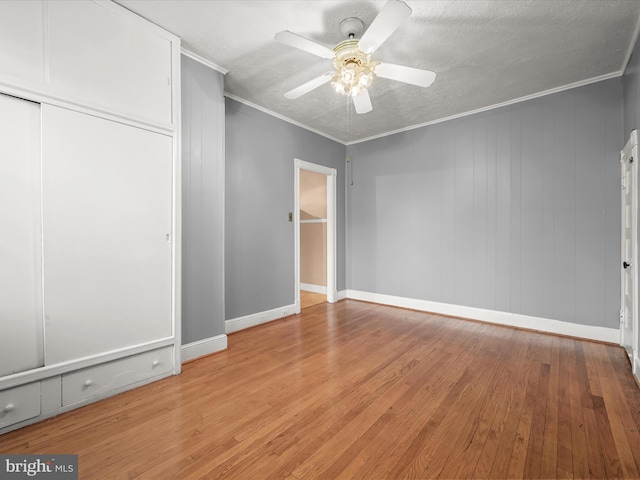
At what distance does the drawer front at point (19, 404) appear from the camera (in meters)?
1.65

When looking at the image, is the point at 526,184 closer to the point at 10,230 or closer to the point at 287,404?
the point at 287,404

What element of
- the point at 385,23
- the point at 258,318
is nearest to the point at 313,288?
the point at 258,318

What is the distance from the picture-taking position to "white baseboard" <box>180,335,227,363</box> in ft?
8.44

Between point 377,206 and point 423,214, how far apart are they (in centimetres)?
78

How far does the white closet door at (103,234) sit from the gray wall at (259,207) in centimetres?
111

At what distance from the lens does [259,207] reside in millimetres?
3748

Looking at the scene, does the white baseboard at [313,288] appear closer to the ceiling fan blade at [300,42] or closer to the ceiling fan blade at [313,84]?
the ceiling fan blade at [313,84]

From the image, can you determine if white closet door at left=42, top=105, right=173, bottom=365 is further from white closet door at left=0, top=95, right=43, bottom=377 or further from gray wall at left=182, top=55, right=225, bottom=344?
gray wall at left=182, top=55, right=225, bottom=344

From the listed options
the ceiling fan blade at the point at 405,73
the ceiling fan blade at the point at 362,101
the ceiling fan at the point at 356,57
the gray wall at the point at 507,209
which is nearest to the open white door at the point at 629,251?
the gray wall at the point at 507,209

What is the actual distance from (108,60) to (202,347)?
93.8 inches

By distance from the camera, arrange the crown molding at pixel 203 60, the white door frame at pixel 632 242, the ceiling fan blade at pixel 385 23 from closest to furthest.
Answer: the ceiling fan blade at pixel 385 23, the white door frame at pixel 632 242, the crown molding at pixel 203 60

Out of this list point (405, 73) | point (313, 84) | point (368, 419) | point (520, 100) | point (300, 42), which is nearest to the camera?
point (368, 419)

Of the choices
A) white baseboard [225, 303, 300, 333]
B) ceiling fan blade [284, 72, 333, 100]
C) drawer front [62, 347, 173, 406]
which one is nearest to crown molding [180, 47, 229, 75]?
ceiling fan blade [284, 72, 333, 100]

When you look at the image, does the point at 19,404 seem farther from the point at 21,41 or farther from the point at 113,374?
the point at 21,41
